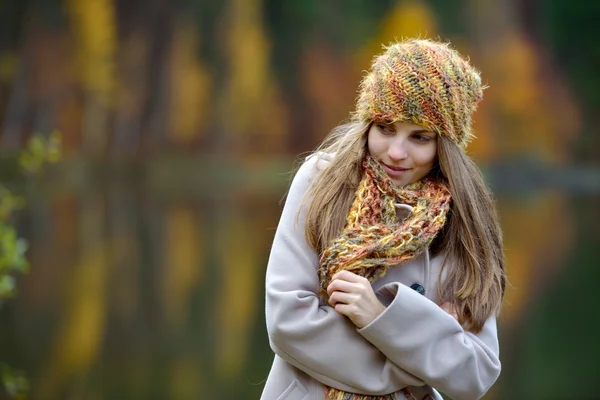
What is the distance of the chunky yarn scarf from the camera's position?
1857mm

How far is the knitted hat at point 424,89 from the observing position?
1883 millimetres

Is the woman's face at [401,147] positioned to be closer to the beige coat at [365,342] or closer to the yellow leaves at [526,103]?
the beige coat at [365,342]

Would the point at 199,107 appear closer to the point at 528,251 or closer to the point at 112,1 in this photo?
the point at 112,1

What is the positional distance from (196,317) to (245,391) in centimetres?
165

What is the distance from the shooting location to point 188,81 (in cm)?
2058

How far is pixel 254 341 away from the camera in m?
6.68

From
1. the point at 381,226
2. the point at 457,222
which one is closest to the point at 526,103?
the point at 457,222

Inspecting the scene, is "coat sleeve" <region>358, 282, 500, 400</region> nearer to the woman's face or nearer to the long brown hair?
the long brown hair

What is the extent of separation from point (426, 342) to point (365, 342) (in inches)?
4.4

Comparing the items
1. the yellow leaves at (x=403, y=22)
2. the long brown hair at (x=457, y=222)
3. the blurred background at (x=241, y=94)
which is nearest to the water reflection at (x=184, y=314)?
the long brown hair at (x=457, y=222)

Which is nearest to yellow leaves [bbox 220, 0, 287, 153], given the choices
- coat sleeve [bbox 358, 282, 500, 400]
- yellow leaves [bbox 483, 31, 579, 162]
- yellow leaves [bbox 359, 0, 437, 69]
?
yellow leaves [bbox 359, 0, 437, 69]

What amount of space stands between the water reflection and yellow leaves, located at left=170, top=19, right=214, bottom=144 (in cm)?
771

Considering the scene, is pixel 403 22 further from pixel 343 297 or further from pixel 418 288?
pixel 343 297

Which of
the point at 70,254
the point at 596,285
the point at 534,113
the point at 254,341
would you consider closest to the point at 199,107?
the point at 534,113
